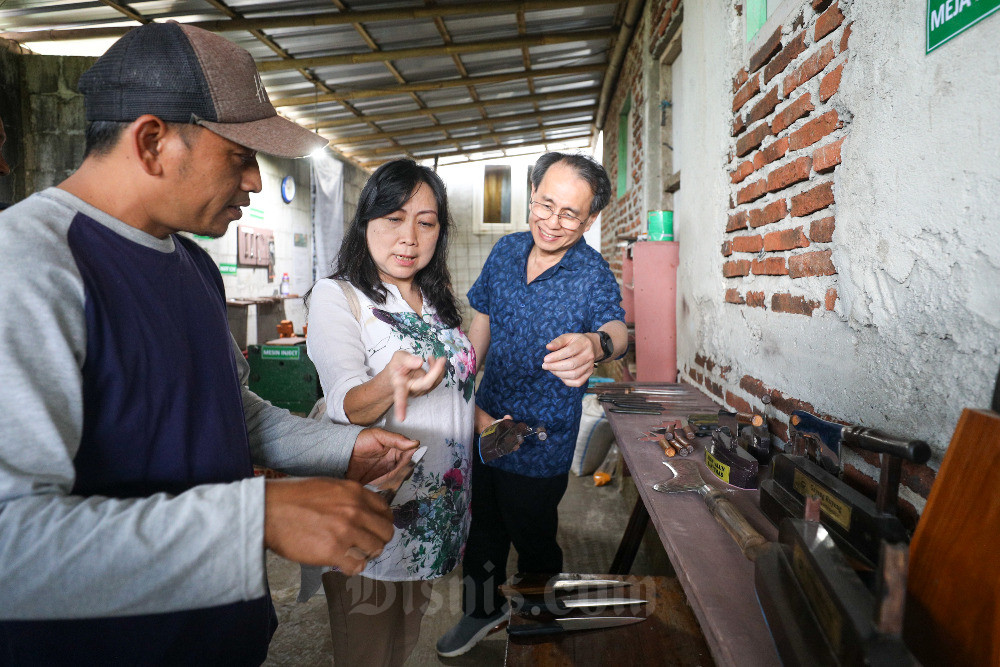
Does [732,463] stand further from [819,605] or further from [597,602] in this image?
[819,605]

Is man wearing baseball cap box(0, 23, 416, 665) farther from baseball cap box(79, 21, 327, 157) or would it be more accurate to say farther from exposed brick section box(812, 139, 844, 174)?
exposed brick section box(812, 139, 844, 174)

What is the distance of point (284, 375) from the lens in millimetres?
5035

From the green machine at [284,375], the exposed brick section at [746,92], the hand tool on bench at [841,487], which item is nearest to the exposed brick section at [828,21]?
the exposed brick section at [746,92]

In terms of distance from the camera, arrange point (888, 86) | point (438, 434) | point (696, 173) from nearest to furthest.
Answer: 1. point (888, 86)
2. point (438, 434)
3. point (696, 173)

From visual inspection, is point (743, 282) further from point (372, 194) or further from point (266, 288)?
point (266, 288)

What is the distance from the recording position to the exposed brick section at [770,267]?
1871 millimetres

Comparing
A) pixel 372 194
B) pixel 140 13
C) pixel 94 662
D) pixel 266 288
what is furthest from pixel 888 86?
pixel 266 288

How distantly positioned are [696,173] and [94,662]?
308cm

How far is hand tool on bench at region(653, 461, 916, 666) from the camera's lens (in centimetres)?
61

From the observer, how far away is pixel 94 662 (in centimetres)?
85

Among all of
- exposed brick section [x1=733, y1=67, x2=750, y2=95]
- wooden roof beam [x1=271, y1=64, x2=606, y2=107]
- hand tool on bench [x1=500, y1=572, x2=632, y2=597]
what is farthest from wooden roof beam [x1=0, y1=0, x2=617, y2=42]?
hand tool on bench [x1=500, y1=572, x2=632, y2=597]

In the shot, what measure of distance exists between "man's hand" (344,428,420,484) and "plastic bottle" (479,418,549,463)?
53cm

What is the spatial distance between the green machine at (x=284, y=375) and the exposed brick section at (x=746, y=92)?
407 centimetres

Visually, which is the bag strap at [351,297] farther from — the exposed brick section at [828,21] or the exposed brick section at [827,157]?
the exposed brick section at [828,21]
